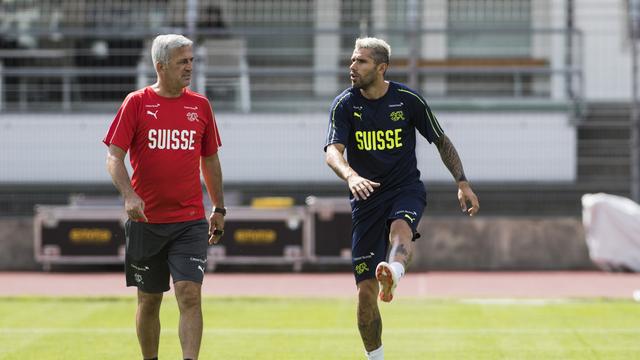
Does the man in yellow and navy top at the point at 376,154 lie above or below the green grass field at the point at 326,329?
above

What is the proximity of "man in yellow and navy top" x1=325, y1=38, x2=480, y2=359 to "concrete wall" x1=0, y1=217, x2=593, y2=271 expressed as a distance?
9.78 metres

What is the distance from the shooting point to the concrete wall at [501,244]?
17.7 metres

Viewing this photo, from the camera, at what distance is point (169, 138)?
7.52m

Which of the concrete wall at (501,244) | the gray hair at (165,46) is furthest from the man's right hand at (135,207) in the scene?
the concrete wall at (501,244)

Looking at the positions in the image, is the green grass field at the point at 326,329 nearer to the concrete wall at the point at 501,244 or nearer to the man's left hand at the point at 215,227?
the man's left hand at the point at 215,227

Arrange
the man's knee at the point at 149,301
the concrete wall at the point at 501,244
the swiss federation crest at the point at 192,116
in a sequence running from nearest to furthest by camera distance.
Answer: the swiss federation crest at the point at 192,116 → the man's knee at the point at 149,301 → the concrete wall at the point at 501,244

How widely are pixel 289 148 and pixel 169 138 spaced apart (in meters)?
10.1

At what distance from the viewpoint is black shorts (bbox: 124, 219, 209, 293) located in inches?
298

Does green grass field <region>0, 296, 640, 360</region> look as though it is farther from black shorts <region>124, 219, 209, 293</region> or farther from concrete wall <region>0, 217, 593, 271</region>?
concrete wall <region>0, 217, 593, 271</region>

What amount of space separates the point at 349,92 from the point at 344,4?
427 inches

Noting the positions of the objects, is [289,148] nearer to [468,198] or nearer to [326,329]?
[326,329]

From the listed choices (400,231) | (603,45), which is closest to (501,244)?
(603,45)

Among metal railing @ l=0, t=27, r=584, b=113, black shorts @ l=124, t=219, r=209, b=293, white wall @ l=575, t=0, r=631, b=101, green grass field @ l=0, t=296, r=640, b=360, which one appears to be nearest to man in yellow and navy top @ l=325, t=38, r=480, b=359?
black shorts @ l=124, t=219, r=209, b=293

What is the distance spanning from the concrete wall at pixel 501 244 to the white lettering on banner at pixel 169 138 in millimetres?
10379
